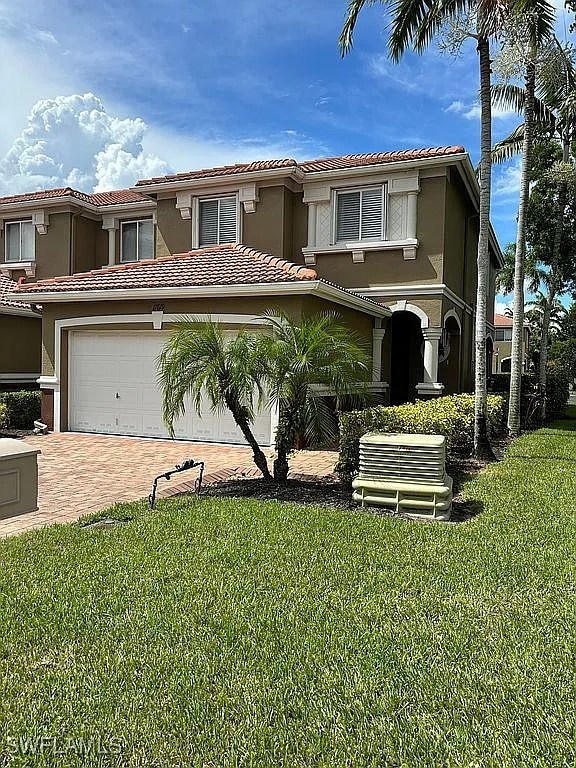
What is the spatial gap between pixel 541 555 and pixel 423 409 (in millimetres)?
5242

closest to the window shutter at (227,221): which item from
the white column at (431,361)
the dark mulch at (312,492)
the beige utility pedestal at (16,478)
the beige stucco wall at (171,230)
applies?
the beige stucco wall at (171,230)

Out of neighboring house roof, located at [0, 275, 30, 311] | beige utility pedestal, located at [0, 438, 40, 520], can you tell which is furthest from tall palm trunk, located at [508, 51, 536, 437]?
neighboring house roof, located at [0, 275, 30, 311]

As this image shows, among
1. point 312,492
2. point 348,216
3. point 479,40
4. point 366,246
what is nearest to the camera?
point 312,492

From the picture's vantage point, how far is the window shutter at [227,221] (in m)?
18.2

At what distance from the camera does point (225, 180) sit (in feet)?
58.4

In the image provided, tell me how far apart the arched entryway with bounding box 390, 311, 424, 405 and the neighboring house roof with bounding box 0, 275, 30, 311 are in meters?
11.8

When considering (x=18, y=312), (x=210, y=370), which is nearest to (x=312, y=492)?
(x=210, y=370)

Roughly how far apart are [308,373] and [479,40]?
838 centimetres

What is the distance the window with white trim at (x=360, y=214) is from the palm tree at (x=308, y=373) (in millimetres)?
8646

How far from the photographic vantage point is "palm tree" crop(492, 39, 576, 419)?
55.1 feet

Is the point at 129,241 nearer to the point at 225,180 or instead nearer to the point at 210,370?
the point at 225,180

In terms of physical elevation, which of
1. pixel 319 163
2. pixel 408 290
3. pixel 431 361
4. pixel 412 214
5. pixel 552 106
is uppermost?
pixel 552 106

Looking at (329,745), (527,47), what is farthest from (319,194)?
(329,745)

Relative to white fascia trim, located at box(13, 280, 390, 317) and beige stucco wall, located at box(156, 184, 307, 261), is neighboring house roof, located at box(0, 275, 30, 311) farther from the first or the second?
beige stucco wall, located at box(156, 184, 307, 261)
